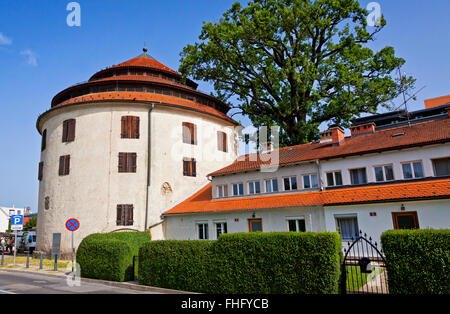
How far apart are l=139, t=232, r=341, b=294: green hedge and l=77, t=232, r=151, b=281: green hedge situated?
148 cm

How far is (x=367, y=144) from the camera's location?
18688 millimetres

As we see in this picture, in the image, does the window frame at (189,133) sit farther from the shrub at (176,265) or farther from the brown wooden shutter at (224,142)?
the shrub at (176,265)

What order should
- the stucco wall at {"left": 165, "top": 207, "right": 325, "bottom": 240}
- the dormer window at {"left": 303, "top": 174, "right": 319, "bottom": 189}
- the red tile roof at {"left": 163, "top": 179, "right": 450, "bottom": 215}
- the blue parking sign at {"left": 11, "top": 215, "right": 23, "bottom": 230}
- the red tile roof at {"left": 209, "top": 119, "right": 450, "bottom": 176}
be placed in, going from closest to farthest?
1. the red tile roof at {"left": 163, "top": 179, "right": 450, "bottom": 215}
2. the red tile roof at {"left": 209, "top": 119, "right": 450, "bottom": 176}
3. the stucco wall at {"left": 165, "top": 207, "right": 325, "bottom": 240}
4. the dormer window at {"left": 303, "top": 174, "right": 319, "bottom": 189}
5. the blue parking sign at {"left": 11, "top": 215, "right": 23, "bottom": 230}

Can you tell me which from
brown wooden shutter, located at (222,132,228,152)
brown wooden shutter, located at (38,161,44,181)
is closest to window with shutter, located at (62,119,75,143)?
brown wooden shutter, located at (38,161,44,181)

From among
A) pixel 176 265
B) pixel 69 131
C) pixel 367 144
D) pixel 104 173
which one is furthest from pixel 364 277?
pixel 69 131

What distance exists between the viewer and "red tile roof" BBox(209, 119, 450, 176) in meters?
16.5

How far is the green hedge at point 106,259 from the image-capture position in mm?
13812

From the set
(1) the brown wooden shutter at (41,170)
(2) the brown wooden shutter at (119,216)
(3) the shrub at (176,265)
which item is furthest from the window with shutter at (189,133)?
(3) the shrub at (176,265)

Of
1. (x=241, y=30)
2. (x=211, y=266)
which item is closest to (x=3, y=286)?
(x=211, y=266)

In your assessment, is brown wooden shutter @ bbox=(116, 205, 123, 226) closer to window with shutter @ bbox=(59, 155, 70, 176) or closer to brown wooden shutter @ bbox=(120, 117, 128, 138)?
window with shutter @ bbox=(59, 155, 70, 176)

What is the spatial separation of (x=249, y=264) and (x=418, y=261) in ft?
16.1

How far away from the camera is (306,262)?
920 cm

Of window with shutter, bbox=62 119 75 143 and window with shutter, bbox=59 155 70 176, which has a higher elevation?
window with shutter, bbox=62 119 75 143
